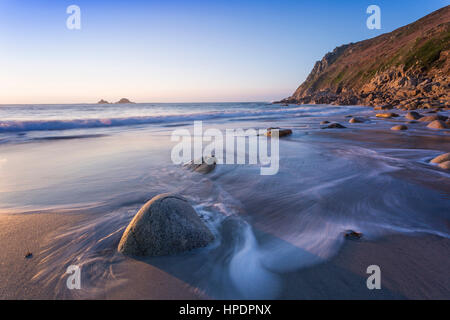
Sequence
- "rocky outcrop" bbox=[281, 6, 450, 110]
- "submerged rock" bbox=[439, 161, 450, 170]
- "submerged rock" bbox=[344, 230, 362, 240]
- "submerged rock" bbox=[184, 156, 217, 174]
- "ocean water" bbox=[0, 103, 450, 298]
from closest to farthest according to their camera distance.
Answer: "ocean water" bbox=[0, 103, 450, 298] → "submerged rock" bbox=[344, 230, 362, 240] → "submerged rock" bbox=[439, 161, 450, 170] → "submerged rock" bbox=[184, 156, 217, 174] → "rocky outcrop" bbox=[281, 6, 450, 110]

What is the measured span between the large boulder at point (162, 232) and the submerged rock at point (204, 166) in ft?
6.64

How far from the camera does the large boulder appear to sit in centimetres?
167

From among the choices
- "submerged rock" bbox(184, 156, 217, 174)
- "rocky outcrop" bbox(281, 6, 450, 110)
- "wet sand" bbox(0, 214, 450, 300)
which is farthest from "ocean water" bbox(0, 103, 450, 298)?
"rocky outcrop" bbox(281, 6, 450, 110)

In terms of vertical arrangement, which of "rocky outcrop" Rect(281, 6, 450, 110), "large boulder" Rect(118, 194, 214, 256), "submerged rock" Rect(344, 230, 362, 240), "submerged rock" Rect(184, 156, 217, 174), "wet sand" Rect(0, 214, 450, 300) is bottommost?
"wet sand" Rect(0, 214, 450, 300)

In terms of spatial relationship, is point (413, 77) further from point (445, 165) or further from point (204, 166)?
point (204, 166)

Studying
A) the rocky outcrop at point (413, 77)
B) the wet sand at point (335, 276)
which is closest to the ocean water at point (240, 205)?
the wet sand at point (335, 276)

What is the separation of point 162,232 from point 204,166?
2.28 m

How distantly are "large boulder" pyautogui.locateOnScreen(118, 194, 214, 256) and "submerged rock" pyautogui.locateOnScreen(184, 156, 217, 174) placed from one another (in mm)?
2023

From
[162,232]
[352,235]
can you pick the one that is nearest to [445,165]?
[352,235]

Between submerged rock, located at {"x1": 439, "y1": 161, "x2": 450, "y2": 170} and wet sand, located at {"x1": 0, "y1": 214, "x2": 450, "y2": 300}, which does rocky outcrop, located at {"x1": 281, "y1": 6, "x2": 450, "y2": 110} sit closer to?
submerged rock, located at {"x1": 439, "y1": 161, "x2": 450, "y2": 170}

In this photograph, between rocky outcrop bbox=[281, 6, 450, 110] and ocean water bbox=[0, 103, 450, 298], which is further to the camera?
rocky outcrop bbox=[281, 6, 450, 110]
